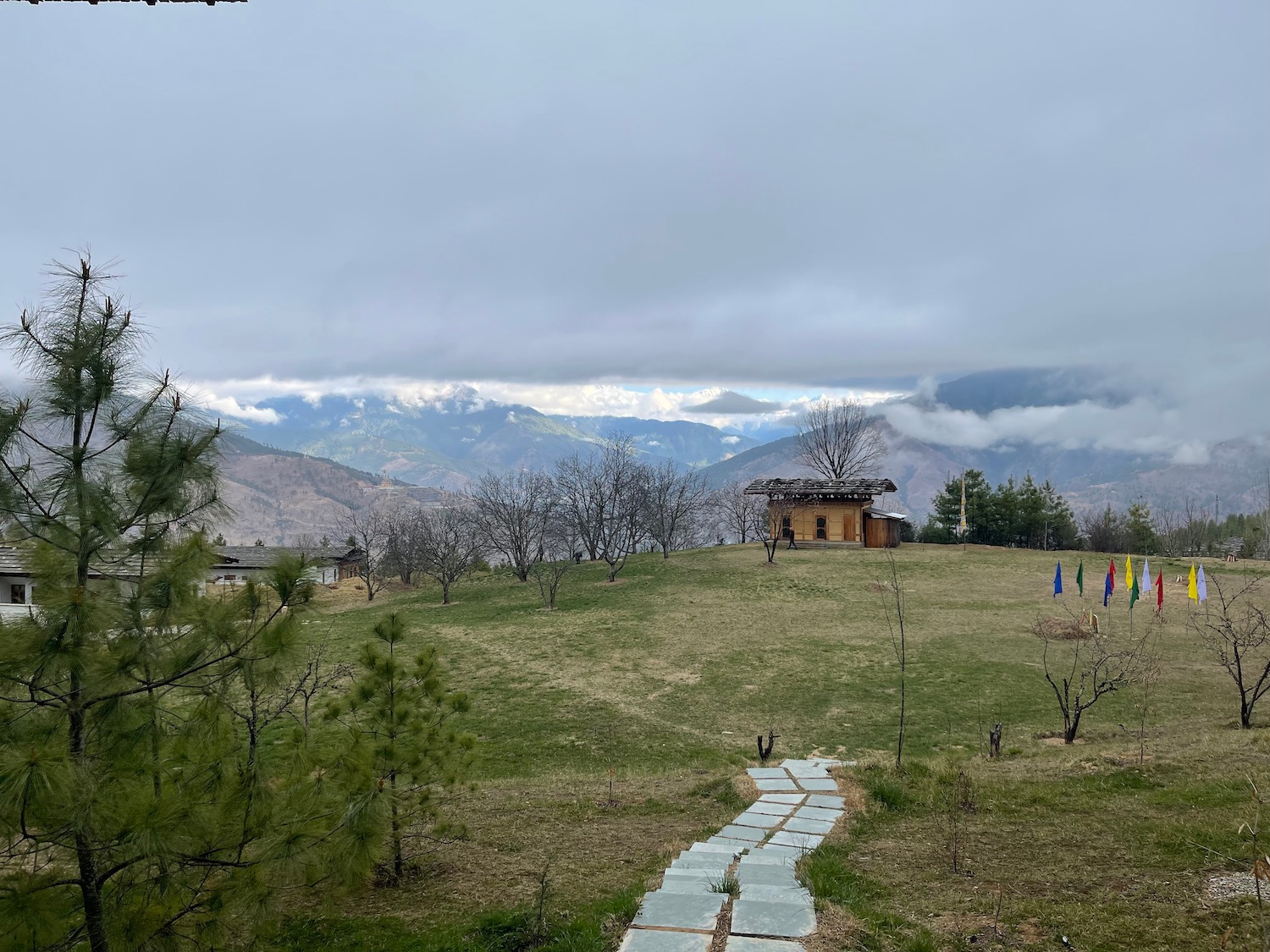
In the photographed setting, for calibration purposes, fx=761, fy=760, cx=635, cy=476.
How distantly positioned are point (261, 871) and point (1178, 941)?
624cm

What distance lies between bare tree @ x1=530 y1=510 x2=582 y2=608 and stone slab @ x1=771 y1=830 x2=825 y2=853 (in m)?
25.8

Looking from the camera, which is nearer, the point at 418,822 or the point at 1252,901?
the point at 1252,901

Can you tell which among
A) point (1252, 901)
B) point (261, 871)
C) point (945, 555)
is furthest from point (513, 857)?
point (945, 555)

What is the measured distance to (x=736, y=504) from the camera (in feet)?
196

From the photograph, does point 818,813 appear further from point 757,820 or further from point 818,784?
point 818,784

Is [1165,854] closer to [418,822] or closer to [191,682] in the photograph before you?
[418,822]

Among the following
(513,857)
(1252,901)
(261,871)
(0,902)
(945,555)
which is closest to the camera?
(0,902)

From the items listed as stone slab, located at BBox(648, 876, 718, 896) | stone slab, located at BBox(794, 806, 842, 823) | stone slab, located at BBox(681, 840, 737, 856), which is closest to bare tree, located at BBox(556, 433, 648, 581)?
stone slab, located at BBox(794, 806, 842, 823)

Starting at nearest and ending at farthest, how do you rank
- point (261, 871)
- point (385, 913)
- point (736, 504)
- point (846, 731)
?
point (261, 871) → point (385, 913) → point (846, 731) → point (736, 504)

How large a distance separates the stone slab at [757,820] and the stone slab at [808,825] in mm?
189

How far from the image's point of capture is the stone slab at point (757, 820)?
899 cm

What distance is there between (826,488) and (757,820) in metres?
39.0

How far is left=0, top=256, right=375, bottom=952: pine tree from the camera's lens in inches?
177

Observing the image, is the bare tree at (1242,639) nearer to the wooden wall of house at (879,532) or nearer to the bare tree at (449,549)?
the wooden wall of house at (879,532)
